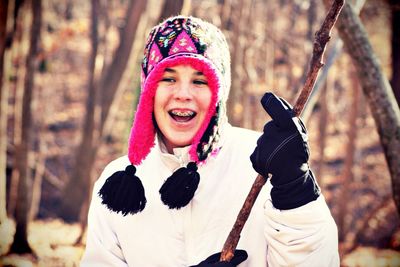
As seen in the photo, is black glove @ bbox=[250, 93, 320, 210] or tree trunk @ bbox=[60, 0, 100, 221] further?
tree trunk @ bbox=[60, 0, 100, 221]

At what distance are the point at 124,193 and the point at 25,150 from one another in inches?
214

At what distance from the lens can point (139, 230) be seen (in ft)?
7.32

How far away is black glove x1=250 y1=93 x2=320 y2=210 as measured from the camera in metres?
1.73

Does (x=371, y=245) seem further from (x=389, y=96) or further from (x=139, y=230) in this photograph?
(x=139, y=230)

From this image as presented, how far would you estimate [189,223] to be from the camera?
2182mm

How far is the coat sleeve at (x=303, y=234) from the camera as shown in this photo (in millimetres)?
1837

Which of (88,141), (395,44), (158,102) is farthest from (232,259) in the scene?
(88,141)

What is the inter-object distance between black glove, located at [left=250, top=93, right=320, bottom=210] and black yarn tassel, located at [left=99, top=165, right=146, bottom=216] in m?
0.64

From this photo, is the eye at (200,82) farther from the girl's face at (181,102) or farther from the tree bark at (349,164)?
the tree bark at (349,164)

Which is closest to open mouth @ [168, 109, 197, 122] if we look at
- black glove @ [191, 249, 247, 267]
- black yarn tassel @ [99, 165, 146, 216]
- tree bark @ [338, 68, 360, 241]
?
black yarn tassel @ [99, 165, 146, 216]

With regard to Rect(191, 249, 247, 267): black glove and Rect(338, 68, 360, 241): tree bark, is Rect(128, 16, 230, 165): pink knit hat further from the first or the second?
Rect(338, 68, 360, 241): tree bark

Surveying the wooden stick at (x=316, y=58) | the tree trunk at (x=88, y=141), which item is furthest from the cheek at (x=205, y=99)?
the tree trunk at (x=88, y=141)

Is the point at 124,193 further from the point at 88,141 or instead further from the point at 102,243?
the point at 88,141

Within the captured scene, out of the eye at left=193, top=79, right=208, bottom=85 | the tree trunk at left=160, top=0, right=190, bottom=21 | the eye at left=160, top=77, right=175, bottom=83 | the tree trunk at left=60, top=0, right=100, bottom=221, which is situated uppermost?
the tree trunk at left=160, top=0, right=190, bottom=21
